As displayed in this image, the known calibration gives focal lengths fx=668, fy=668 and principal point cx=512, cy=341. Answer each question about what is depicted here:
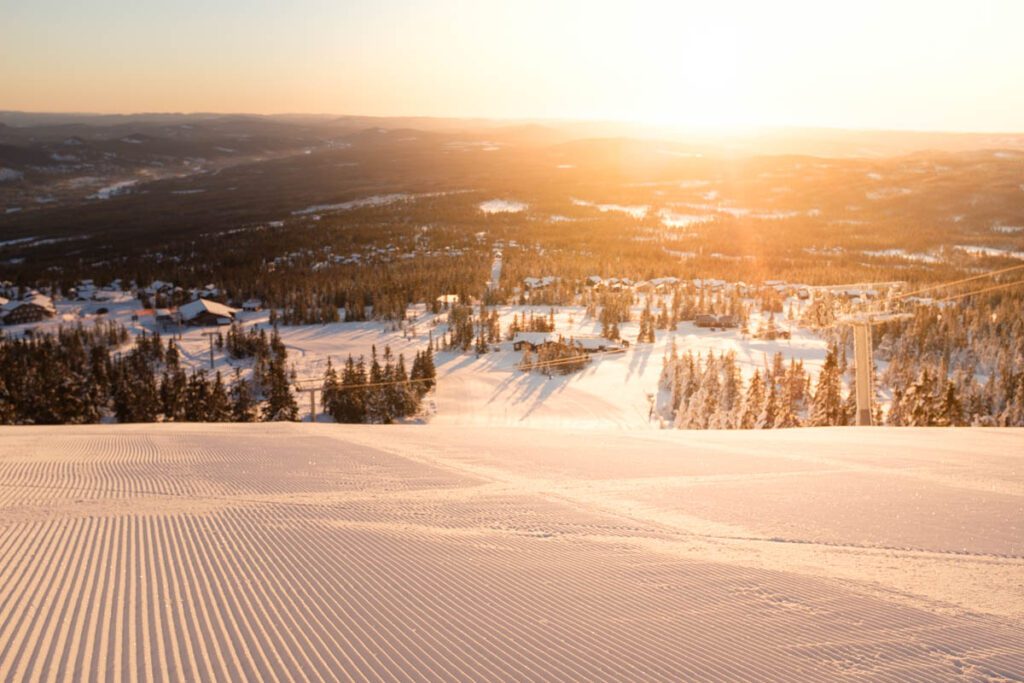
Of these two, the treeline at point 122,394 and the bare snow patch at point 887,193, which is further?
the bare snow patch at point 887,193

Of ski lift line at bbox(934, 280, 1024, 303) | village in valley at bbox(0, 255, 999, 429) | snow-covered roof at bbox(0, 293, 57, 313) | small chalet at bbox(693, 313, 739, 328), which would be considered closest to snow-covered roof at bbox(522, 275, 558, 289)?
village in valley at bbox(0, 255, 999, 429)

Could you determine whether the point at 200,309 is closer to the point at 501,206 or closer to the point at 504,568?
the point at 504,568

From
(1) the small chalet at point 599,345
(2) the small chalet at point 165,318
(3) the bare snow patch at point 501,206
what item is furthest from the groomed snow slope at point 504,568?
(3) the bare snow patch at point 501,206

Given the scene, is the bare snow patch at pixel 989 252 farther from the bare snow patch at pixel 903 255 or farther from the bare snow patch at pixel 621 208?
the bare snow patch at pixel 621 208

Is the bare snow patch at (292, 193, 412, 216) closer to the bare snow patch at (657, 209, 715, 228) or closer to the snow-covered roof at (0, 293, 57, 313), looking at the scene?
the bare snow patch at (657, 209, 715, 228)

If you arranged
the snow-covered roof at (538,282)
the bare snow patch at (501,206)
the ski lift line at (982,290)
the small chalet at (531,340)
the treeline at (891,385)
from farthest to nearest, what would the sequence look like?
the bare snow patch at (501,206) → the snow-covered roof at (538,282) → the ski lift line at (982,290) → the small chalet at (531,340) → the treeline at (891,385)

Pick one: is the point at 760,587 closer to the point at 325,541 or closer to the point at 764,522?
the point at 764,522

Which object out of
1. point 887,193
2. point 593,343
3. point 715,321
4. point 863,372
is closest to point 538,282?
point 715,321
